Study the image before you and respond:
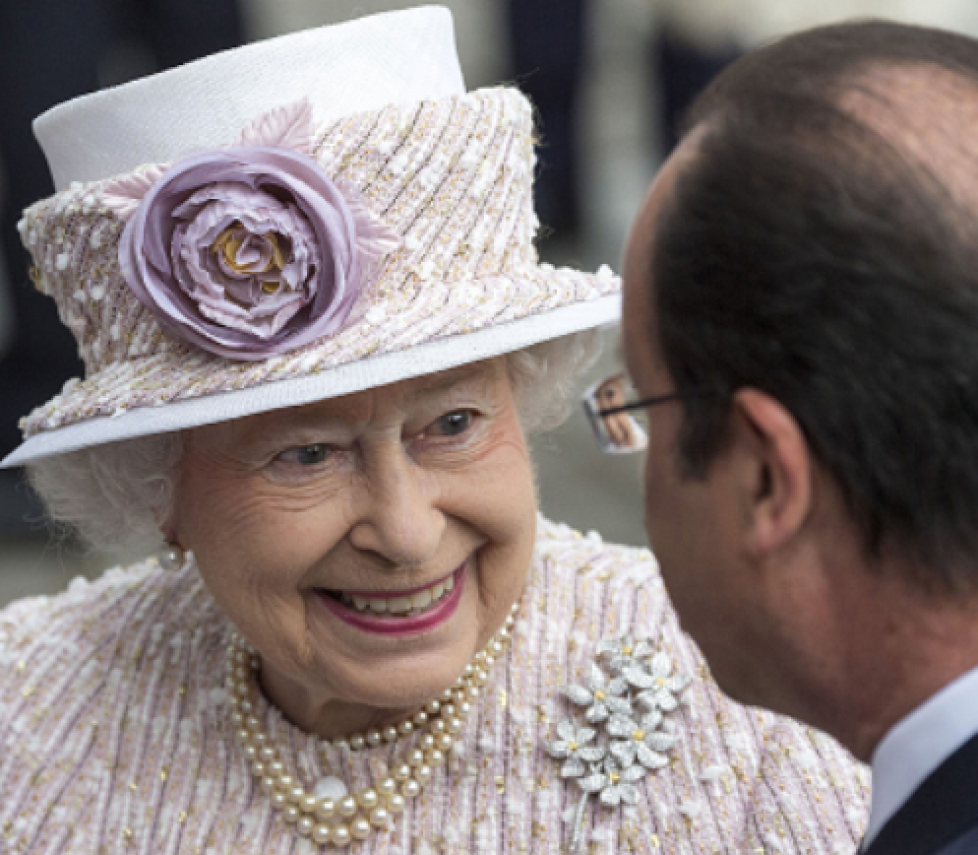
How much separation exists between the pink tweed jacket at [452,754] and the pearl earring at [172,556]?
0.98 feet

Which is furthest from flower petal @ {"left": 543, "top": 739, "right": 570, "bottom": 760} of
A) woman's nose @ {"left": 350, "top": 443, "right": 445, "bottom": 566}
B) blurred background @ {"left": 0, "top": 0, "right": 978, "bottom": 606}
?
blurred background @ {"left": 0, "top": 0, "right": 978, "bottom": 606}

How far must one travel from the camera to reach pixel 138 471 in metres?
2.12

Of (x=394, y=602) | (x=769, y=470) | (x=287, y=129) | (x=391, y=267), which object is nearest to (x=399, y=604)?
(x=394, y=602)

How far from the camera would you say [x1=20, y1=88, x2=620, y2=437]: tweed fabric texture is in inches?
72.7

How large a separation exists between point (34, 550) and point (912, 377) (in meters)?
5.29

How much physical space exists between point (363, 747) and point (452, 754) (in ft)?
0.55

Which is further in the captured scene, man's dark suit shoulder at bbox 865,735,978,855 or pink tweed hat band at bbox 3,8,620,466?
pink tweed hat band at bbox 3,8,620,466

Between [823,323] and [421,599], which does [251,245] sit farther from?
[823,323]

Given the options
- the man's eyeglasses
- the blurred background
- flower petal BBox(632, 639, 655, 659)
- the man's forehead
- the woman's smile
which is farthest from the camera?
the blurred background

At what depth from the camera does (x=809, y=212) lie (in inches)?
46.2

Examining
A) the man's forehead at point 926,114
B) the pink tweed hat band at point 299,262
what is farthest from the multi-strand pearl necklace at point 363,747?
the man's forehead at point 926,114

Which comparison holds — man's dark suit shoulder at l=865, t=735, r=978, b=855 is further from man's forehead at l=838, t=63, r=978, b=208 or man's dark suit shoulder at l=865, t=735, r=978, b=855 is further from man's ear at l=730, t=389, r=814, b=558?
man's forehead at l=838, t=63, r=978, b=208

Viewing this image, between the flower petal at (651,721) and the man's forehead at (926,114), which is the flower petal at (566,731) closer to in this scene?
the flower petal at (651,721)

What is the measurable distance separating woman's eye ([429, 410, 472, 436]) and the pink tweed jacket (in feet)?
1.62
